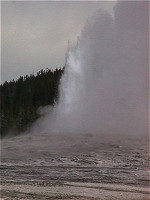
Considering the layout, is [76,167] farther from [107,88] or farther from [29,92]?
[29,92]

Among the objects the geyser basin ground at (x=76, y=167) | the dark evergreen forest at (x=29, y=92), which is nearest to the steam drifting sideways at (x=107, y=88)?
the geyser basin ground at (x=76, y=167)

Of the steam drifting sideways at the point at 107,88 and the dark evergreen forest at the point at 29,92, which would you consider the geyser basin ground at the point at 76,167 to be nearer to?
the steam drifting sideways at the point at 107,88

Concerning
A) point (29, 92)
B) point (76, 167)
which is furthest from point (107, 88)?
point (29, 92)

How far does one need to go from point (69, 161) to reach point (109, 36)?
13438 mm

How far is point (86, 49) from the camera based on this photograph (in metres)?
26.5

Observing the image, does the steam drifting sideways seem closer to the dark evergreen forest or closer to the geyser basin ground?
the geyser basin ground

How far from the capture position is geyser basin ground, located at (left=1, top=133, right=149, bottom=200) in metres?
8.91

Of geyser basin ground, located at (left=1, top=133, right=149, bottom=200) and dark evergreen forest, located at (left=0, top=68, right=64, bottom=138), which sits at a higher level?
dark evergreen forest, located at (left=0, top=68, right=64, bottom=138)

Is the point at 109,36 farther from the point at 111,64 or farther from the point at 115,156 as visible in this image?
the point at 115,156

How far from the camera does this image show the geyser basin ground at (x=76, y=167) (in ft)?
29.2

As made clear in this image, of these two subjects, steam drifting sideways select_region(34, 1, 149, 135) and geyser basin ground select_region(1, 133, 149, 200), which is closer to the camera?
geyser basin ground select_region(1, 133, 149, 200)

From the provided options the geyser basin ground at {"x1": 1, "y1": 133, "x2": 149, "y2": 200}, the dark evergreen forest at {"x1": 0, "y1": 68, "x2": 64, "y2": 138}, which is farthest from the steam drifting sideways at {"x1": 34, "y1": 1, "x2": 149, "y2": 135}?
the dark evergreen forest at {"x1": 0, "y1": 68, "x2": 64, "y2": 138}

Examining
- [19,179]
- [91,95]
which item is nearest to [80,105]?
[91,95]

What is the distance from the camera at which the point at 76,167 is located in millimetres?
12508
